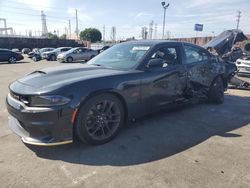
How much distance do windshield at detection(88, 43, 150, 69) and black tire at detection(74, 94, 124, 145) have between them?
834 millimetres

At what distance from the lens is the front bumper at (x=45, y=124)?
3.12 metres

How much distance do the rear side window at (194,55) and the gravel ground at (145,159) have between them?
1388 mm

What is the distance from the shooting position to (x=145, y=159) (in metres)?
3.30

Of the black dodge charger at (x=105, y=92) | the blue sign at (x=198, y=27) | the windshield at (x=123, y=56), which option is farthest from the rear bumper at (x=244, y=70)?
the blue sign at (x=198, y=27)

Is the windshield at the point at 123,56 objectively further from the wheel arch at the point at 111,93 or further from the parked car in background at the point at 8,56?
the parked car in background at the point at 8,56

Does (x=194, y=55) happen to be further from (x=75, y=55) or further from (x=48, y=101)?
(x=75, y=55)

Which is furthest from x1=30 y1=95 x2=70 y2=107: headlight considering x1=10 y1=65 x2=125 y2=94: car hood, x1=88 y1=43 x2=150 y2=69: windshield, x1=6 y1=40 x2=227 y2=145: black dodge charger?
x1=88 y1=43 x2=150 y2=69: windshield

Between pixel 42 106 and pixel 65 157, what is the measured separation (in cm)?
78

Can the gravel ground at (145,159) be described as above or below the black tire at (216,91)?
below

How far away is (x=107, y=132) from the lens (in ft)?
12.5

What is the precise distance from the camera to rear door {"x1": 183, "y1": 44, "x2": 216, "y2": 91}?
5.07 meters

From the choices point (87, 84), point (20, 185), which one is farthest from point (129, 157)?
point (20, 185)

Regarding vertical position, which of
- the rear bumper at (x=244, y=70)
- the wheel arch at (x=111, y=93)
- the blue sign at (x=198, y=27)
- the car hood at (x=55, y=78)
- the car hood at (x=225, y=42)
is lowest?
the rear bumper at (x=244, y=70)

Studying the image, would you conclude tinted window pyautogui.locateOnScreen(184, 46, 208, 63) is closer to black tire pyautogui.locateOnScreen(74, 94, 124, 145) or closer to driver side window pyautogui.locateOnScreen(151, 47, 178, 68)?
driver side window pyautogui.locateOnScreen(151, 47, 178, 68)
